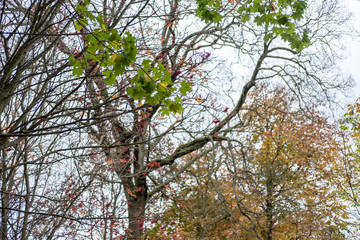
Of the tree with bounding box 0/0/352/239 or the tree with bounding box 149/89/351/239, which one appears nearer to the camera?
the tree with bounding box 0/0/352/239

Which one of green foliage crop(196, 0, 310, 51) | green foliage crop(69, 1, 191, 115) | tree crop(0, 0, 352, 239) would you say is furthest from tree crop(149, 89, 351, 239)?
green foliage crop(69, 1, 191, 115)

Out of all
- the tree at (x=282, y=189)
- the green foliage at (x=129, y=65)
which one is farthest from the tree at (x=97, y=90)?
the tree at (x=282, y=189)

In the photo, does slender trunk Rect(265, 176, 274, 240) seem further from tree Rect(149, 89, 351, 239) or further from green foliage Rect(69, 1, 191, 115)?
green foliage Rect(69, 1, 191, 115)

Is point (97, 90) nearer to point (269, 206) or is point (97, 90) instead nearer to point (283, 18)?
point (283, 18)

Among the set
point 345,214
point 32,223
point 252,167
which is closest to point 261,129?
point 252,167

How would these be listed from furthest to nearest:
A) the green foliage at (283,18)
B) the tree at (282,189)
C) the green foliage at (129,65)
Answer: the tree at (282,189)
the green foliage at (283,18)
the green foliage at (129,65)

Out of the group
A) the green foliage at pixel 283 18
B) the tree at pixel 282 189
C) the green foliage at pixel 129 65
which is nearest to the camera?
the green foliage at pixel 129 65

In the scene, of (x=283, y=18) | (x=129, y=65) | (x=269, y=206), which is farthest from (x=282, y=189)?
(x=129, y=65)

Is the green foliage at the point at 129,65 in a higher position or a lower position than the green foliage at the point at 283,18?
lower

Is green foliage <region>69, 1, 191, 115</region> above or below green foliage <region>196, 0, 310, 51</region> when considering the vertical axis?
below

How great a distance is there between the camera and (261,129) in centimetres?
1683

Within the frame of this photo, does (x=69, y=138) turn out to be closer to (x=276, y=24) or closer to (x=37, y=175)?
(x=37, y=175)

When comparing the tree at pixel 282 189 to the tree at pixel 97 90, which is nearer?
the tree at pixel 97 90

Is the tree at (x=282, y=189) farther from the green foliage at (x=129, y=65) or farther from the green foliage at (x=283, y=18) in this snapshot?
the green foliage at (x=129, y=65)
